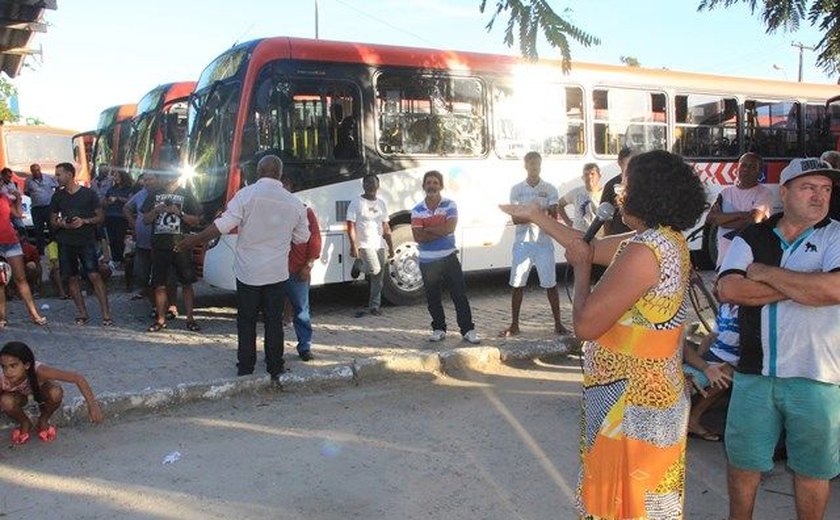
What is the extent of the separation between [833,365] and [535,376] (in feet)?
11.6

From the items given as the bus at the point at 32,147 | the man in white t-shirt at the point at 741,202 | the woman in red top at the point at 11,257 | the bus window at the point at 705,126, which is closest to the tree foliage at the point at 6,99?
the bus at the point at 32,147

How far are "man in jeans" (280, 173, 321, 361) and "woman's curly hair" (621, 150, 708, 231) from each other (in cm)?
411

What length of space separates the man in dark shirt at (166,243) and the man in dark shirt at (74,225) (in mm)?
600

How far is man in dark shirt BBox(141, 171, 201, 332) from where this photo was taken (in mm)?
7449

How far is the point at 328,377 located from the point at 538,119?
577 centimetres

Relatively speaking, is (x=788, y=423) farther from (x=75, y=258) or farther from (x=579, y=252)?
(x=75, y=258)

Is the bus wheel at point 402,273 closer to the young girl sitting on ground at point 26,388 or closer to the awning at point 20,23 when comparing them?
the awning at point 20,23

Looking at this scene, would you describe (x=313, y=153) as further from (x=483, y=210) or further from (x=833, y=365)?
(x=833, y=365)

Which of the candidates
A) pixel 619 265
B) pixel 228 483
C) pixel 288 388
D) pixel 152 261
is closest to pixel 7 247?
pixel 152 261

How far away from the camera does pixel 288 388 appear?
18.8 feet

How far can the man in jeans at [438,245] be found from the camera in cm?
675

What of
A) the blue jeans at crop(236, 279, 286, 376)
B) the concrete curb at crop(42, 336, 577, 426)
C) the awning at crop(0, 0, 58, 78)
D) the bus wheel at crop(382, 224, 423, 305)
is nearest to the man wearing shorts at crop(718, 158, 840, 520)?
the concrete curb at crop(42, 336, 577, 426)

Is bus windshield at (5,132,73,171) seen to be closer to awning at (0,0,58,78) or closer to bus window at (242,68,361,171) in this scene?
bus window at (242,68,361,171)

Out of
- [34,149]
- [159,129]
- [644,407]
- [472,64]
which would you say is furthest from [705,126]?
[34,149]
